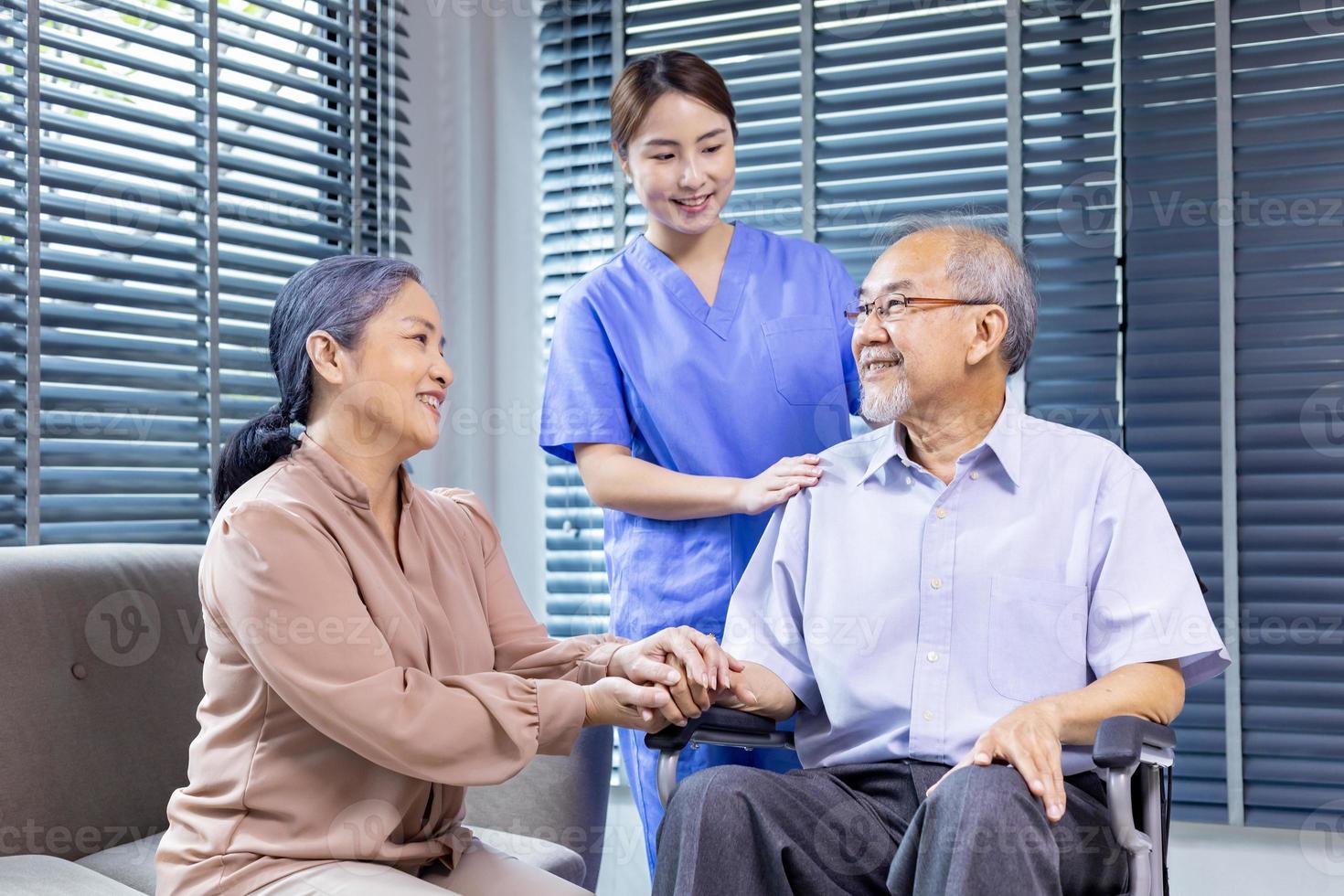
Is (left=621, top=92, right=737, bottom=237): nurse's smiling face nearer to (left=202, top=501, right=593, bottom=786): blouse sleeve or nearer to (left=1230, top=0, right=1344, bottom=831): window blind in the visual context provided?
(left=202, top=501, right=593, bottom=786): blouse sleeve

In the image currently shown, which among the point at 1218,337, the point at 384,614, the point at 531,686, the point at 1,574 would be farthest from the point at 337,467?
the point at 1218,337

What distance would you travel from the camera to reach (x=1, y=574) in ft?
6.01

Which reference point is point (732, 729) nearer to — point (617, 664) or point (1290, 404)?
point (617, 664)

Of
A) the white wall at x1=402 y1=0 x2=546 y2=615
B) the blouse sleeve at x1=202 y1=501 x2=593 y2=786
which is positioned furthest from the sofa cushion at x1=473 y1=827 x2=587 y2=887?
the white wall at x1=402 y1=0 x2=546 y2=615

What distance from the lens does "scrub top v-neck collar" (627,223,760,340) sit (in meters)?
2.10

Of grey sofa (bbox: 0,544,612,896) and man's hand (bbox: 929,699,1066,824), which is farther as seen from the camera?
grey sofa (bbox: 0,544,612,896)

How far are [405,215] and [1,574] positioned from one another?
1.53 m

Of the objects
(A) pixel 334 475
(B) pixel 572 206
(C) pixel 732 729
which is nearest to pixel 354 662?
(A) pixel 334 475

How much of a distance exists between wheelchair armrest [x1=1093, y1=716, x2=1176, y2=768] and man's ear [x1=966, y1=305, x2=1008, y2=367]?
23.7 inches

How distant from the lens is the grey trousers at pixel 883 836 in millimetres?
1342

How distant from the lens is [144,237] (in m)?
2.33

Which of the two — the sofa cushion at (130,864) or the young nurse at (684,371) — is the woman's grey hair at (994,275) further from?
the sofa cushion at (130,864)

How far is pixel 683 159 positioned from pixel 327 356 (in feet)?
2.56

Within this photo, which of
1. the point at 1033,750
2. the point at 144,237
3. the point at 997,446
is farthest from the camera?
the point at 144,237
